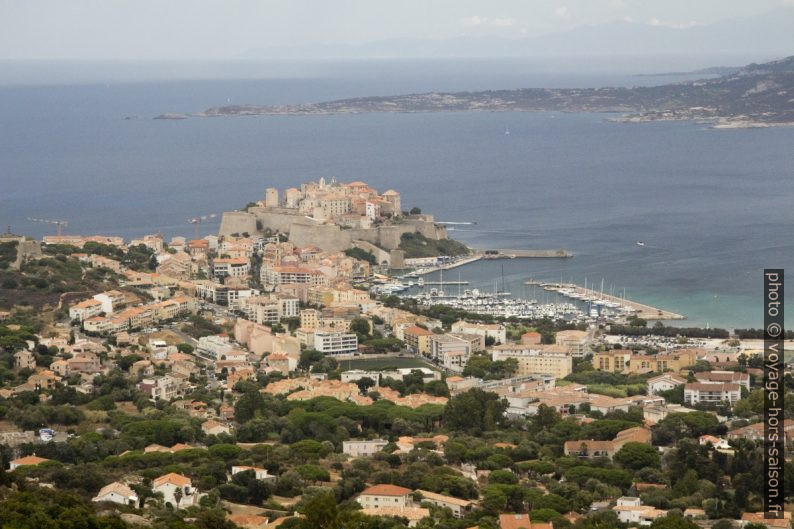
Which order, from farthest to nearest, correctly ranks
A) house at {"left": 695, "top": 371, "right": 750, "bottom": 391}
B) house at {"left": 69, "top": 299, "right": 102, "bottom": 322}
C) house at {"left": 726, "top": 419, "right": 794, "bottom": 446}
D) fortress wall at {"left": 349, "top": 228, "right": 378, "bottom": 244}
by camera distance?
1. fortress wall at {"left": 349, "top": 228, "right": 378, "bottom": 244}
2. house at {"left": 69, "top": 299, "right": 102, "bottom": 322}
3. house at {"left": 695, "top": 371, "right": 750, "bottom": 391}
4. house at {"left": 726, "top": 419, "right": 794, "bottom": 446}

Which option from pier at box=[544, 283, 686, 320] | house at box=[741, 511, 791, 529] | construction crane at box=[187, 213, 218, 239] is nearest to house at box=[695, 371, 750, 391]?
pier at box=[544, 283, 686, 320]

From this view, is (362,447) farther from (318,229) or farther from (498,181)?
(498,181)

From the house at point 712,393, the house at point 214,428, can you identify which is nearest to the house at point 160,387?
the house at point 214,428

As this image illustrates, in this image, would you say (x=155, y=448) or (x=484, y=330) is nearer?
(x=155, y=448)

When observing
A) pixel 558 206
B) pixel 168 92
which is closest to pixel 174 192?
pixel 558 206

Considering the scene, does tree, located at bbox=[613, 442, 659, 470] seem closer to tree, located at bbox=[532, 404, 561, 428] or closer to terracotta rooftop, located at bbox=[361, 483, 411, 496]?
tree, located at bbox=[532, 404, 561, 428]

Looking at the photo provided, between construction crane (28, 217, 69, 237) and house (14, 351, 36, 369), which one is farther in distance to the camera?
construction crane (28, 217, 69, 237)

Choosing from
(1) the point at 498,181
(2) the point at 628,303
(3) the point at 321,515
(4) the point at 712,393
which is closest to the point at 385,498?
(3) the point at 321,515
